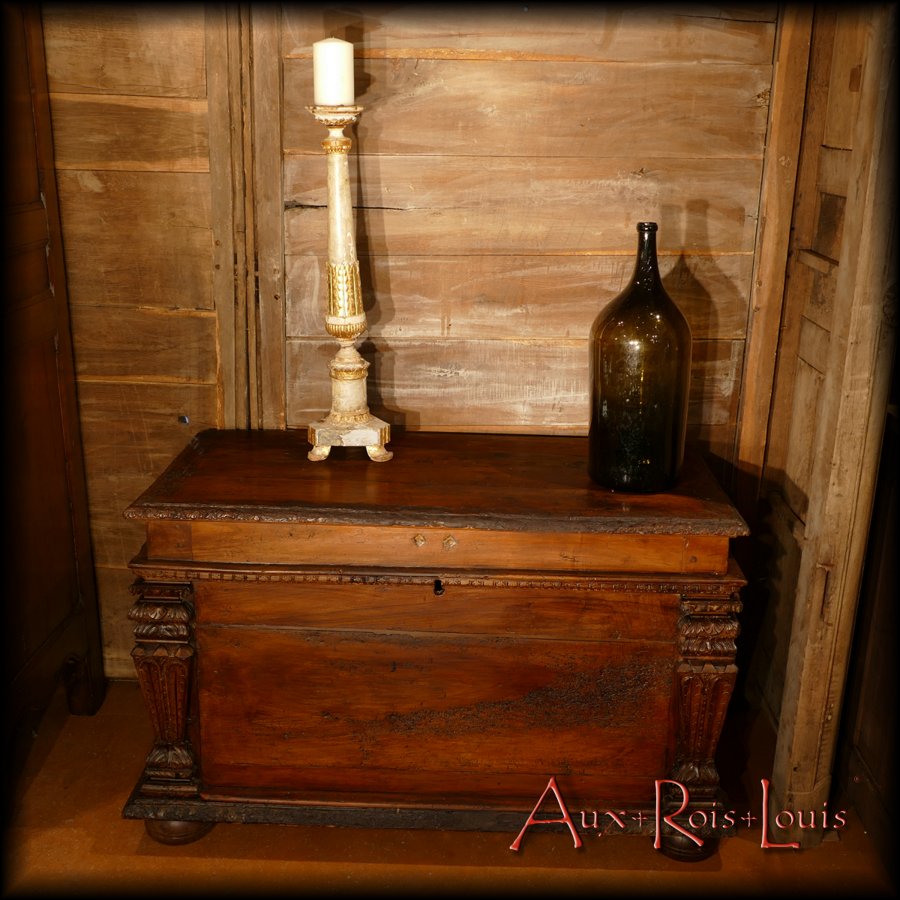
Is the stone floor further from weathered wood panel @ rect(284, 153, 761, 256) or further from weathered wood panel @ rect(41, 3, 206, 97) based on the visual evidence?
weathered wood panel @ rect(41, 3, 206, 97)

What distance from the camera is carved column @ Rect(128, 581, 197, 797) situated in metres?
1.79

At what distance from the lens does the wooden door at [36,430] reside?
1.93 m

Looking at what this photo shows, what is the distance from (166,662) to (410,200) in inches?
38.9

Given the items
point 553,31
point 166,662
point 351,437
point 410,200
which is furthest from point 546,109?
point 166,662

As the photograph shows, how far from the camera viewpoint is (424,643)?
1.81 metres

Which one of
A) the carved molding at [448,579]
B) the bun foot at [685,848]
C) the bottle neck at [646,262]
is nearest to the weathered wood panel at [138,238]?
the carved molding at [448,579]

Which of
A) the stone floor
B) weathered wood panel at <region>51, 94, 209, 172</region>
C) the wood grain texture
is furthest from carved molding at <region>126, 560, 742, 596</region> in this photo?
weathered wood panel at <region>51, 94, 209, 172</region>

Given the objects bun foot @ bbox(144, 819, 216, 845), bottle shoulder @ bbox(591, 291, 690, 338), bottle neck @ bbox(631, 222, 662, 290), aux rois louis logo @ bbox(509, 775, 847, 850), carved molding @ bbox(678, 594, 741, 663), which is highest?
bottle neck @ bbox(631, 222, 662, 290)

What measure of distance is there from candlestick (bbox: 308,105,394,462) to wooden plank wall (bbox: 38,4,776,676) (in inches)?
6.4

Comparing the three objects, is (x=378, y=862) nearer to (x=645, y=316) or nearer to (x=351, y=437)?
(x=351, y=437)

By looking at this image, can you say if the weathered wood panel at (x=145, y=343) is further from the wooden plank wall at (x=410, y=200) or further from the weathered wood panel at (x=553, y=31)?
the weathered wood panel at (x=553, y=31)

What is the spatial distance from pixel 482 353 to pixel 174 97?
30.8 inches

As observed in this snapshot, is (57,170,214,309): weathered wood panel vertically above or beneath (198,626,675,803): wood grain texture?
above

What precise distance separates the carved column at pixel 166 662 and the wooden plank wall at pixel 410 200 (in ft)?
1.67
